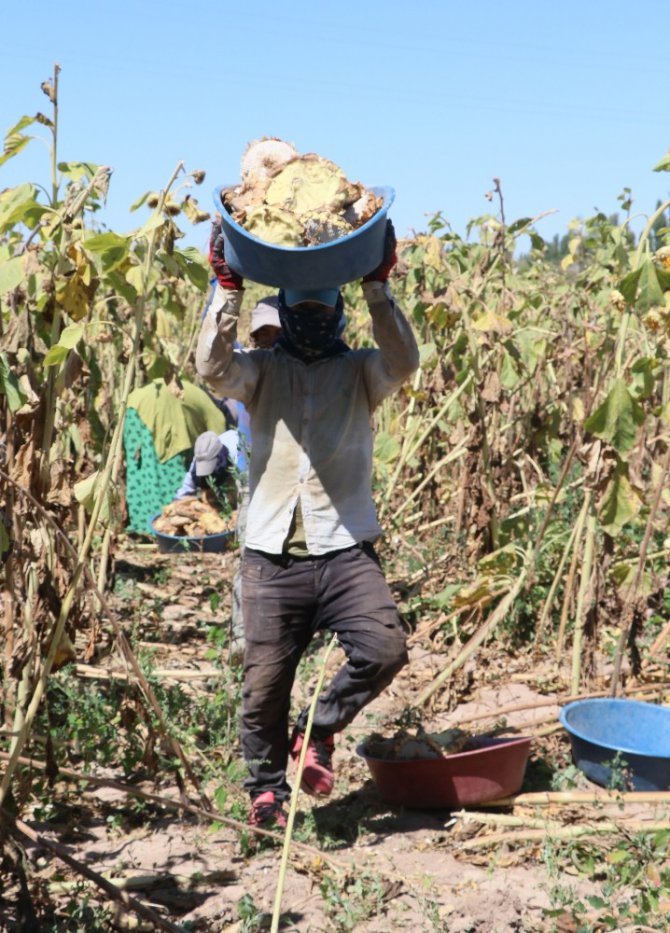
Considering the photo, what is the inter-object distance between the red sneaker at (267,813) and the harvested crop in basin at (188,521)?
330 centimetres

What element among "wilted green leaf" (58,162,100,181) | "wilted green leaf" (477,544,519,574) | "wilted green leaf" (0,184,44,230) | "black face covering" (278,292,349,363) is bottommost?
"wilted green leaf" (477,544,519,574)

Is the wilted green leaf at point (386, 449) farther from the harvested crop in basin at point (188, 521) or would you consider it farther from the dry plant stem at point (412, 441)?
the harvested crop in basin at point (188, 521)

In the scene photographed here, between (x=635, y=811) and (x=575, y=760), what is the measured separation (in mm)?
308

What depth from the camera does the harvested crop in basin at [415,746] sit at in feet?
11.0

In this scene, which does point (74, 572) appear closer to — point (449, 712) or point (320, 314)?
point (320, 314)

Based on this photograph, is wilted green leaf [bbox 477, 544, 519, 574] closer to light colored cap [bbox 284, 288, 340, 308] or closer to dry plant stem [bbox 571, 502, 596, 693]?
dry plant stem [bbox 571, 502, 596, 693]

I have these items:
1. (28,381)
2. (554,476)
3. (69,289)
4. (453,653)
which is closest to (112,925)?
(28,381)

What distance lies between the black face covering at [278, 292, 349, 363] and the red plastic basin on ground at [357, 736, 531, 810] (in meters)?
1.16

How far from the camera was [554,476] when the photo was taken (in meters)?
6.14

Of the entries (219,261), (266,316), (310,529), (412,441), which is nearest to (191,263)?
(219,261)

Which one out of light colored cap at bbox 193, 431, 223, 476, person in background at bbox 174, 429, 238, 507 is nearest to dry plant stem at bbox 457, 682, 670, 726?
person in background at bbox 174, 429, 238, 507

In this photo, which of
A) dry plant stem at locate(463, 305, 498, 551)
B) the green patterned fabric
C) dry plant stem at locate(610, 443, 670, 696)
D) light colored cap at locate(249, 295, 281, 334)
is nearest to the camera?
dry plant stem at locate(610, 443, 670, 696)

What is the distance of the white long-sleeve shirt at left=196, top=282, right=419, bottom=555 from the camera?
3.16 metres

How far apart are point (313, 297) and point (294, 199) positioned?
1.28 ft
